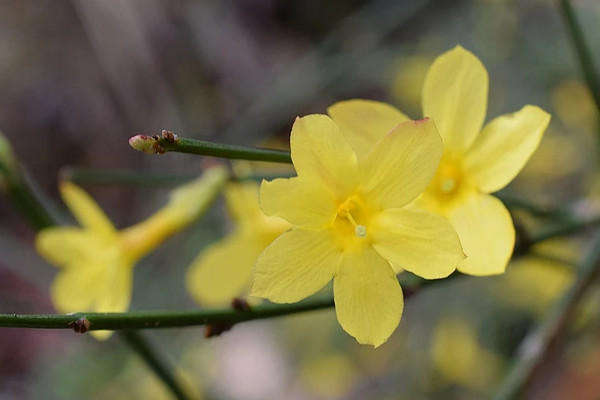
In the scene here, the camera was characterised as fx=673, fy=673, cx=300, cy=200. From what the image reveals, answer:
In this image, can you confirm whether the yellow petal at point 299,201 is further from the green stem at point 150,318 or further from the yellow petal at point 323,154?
the green stem at point 150,318

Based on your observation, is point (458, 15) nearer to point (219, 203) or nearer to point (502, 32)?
point (502, 32)

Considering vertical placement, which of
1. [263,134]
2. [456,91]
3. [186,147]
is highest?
[186,147]

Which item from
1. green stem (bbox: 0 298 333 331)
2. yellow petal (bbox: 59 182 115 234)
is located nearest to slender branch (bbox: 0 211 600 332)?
green stem (bbox: 0 298 333 331)

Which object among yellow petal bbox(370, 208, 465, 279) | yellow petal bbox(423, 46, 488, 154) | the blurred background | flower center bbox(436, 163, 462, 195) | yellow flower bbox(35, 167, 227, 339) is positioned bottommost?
the blurred background

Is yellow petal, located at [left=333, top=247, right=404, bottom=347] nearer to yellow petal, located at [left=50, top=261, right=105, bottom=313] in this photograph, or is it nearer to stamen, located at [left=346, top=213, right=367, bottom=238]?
stamen, located at [left=346, top=213, right=367, bottom=238]

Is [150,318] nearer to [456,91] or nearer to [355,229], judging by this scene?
[355,229]

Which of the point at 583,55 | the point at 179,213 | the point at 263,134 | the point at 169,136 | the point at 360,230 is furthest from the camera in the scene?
the point at 263,134

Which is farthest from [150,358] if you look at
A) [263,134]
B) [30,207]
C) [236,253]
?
[263,134]
